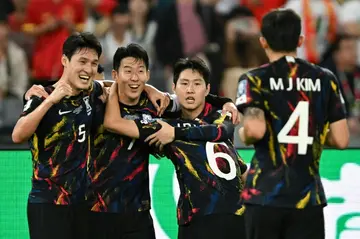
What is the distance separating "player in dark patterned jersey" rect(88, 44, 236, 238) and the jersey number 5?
0.46m

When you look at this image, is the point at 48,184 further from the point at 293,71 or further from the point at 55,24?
the point at 55,24

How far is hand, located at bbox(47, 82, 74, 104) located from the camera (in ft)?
21.8

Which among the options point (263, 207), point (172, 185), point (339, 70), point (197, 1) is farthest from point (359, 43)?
point (263, 207)

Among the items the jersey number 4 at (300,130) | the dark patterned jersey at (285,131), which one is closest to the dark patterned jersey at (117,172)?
the dark patterned jersey at (285,131)

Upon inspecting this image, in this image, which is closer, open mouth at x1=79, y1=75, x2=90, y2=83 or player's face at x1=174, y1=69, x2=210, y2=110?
open mouth at x1=79, y1=75, x2=90, y2=83

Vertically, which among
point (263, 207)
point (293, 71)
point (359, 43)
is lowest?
point (263, 207)

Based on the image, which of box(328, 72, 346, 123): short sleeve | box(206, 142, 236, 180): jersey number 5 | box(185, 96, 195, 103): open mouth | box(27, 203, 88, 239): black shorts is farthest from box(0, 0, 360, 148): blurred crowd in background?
box(328, 72, 346, 123): short sleeve

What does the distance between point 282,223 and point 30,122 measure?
179cm

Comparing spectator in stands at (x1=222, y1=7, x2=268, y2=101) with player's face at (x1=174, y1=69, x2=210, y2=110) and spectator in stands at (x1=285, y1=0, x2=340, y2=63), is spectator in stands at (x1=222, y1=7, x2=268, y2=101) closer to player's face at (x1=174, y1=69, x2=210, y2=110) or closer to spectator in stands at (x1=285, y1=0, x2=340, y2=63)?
spectator in stands at (x1=285, y1=0, x2=340, y2=63)

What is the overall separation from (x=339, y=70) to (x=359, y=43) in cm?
→ 79

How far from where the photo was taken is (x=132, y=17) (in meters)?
12.5

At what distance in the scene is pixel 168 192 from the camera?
827 cm

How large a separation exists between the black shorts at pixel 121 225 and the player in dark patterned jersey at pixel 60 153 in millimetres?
210

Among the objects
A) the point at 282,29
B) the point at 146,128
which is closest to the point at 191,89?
the point at 146,128
